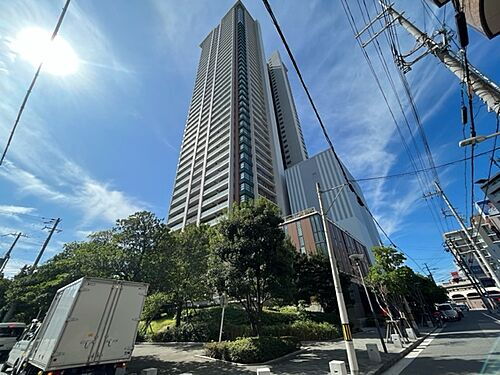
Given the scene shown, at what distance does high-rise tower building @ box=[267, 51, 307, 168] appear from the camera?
8256 centimetres

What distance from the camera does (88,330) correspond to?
6586 mm

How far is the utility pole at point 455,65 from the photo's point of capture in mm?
5773

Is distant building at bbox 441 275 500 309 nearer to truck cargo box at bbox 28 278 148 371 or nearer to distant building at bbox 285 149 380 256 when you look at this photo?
distant building at bbox 285 149 380 256

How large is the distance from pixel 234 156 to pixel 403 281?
43.3 meters

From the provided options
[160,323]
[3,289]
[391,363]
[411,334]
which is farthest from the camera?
[3,289]

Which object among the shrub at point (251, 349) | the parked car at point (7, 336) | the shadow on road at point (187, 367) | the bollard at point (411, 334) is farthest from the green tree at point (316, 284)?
the parked car at point (7, 336)

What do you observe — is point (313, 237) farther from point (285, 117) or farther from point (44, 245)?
point (285, 117)

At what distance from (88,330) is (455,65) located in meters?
13.7

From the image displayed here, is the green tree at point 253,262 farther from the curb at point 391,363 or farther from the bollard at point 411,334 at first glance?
the bollard at point 411,334

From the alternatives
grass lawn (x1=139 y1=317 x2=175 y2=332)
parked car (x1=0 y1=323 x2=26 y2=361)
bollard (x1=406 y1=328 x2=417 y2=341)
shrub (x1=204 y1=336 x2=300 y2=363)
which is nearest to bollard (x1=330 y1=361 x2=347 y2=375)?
shrub (x1=204 y1=336 x2=300 y2=363)

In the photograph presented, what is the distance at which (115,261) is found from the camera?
39.4ft

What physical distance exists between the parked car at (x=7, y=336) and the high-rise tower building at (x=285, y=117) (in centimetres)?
7543

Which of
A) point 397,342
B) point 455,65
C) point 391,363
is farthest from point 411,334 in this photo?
point 455,65

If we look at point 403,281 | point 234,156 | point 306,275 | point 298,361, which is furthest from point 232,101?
point 298,361
